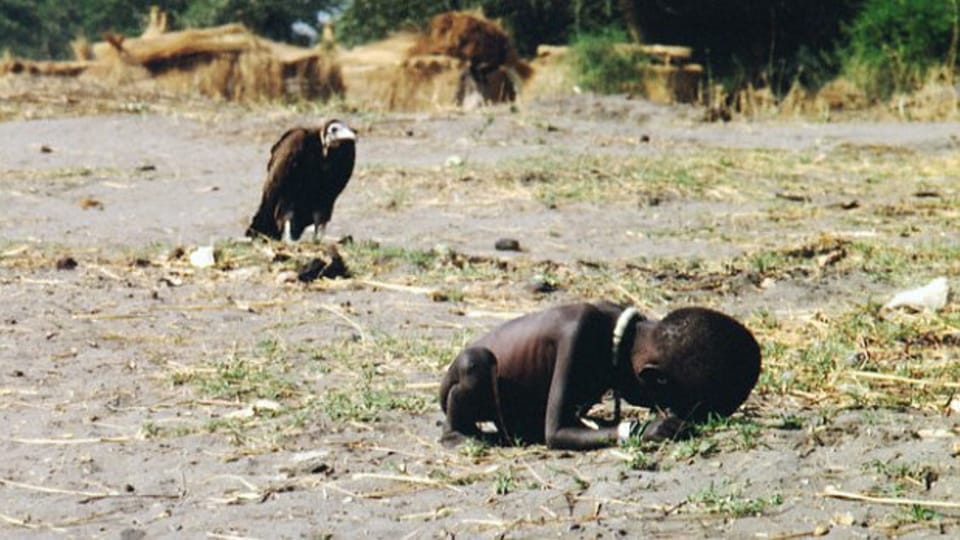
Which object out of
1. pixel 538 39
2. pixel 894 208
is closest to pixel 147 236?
pixel 894 208

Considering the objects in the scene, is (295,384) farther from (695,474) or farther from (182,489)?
(695,474)

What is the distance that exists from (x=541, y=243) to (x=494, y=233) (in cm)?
56

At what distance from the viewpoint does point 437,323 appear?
7.97 metres

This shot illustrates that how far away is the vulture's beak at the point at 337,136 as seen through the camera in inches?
432

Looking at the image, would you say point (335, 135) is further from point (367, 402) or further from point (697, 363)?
point (697, 363)


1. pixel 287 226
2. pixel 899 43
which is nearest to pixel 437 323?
pixel 287 226

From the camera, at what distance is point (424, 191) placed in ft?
43.2

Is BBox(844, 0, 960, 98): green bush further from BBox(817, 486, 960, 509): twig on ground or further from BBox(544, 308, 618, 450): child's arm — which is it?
BBox(817, 486, 960, 509): twig on ground

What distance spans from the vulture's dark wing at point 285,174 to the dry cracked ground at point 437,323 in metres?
0.45

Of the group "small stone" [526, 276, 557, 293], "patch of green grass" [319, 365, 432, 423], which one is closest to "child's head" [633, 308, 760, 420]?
"patch of green grass" [319, 365, 432, 423]

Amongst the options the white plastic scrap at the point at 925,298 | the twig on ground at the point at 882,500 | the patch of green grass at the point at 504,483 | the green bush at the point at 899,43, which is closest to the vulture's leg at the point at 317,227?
the white plastic scrap at the point at 925,298

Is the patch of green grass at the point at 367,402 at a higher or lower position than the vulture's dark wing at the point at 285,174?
lower

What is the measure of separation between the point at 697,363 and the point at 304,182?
6094 millimetres

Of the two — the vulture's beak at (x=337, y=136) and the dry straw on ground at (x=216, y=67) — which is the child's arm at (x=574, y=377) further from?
the dry straw on ground at (x=216, y=67)
